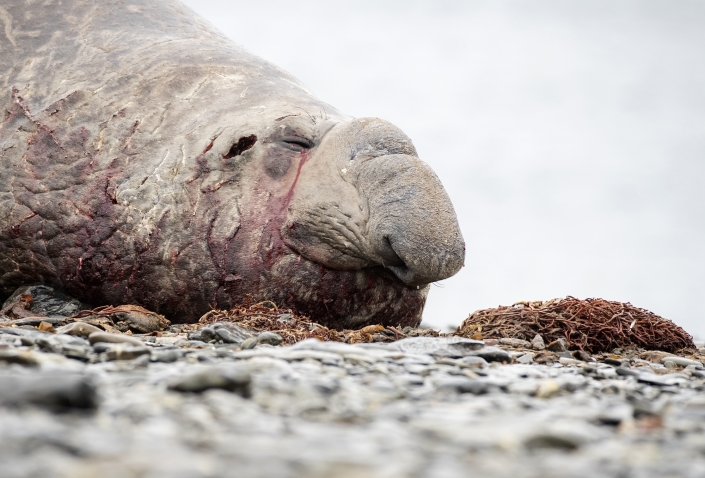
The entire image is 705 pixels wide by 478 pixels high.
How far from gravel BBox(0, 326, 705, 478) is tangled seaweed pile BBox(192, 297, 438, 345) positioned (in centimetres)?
151

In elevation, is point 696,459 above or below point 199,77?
below

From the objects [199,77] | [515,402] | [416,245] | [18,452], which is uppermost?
[199,77]

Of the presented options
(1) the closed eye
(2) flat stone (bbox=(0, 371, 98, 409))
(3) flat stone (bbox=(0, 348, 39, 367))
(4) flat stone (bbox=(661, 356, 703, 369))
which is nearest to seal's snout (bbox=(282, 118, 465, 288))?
(1) the closed eye

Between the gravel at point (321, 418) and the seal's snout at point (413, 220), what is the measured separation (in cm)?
187

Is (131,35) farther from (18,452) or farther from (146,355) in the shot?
(18,452)

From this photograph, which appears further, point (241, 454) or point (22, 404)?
point (22, 404)

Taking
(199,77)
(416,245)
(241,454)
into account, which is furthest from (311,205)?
(241,454)

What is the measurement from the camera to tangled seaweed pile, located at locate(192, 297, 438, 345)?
4.62 meters

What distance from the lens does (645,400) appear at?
8.42ft

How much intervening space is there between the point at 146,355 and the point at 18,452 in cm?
127

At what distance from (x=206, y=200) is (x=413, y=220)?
136 centimetres

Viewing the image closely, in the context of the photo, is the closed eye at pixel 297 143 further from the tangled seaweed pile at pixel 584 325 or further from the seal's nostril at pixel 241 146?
the tangled seaweed pile at pixel 584 325

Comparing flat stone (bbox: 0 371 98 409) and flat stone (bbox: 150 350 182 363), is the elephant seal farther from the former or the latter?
flat stone (bbox: 0 371 98 409)

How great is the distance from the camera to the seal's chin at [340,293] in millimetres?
5430
